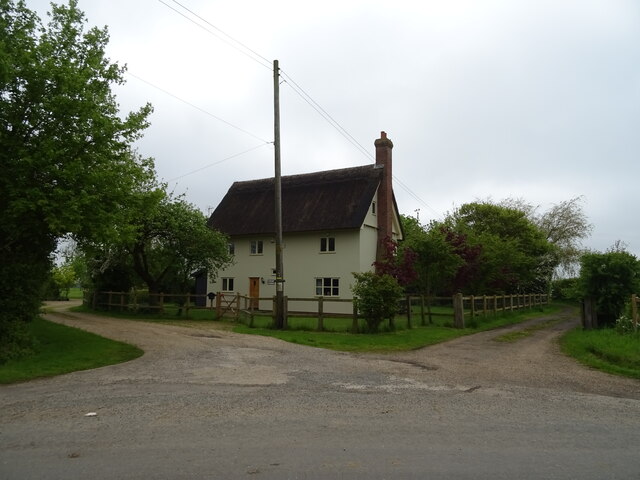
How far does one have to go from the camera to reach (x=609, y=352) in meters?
12.3

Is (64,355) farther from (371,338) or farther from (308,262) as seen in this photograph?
(308,262)

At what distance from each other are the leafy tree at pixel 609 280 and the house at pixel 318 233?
13.0 meters

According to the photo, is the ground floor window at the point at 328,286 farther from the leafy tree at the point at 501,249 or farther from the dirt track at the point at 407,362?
the dirt track at the point at 407,362

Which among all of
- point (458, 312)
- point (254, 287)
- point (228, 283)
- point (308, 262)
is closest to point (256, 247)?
point (254, 287)

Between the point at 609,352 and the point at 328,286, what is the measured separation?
62.7ft

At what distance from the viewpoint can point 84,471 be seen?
476 centimetres

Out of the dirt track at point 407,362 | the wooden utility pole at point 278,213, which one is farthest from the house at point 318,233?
the dirt track at point 407,362

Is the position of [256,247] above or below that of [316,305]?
above

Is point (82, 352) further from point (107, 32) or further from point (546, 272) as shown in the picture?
point (546, 272)

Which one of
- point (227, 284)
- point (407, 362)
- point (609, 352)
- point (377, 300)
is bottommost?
point (407, 362)

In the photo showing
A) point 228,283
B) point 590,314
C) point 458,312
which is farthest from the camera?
point 228,283

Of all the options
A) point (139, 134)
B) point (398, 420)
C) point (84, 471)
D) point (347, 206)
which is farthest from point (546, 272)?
point (84, 471)

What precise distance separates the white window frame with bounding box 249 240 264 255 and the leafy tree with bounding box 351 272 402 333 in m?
15.8

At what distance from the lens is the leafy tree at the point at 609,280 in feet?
57.8
